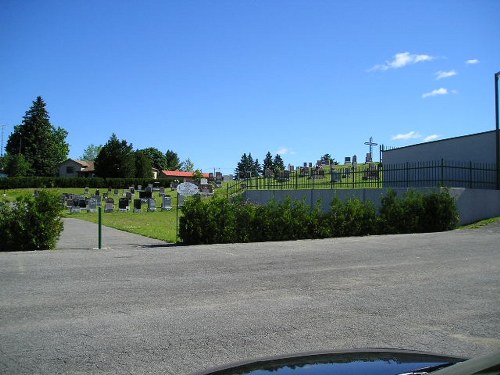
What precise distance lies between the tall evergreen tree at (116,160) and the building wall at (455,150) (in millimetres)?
55118

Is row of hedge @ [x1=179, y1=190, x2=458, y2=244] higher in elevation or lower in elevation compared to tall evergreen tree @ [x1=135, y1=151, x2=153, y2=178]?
lower

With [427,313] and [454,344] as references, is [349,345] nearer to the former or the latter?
[454,344]

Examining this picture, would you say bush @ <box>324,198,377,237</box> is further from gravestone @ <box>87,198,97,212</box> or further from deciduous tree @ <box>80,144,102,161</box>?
deciduous tree @ <box>80,144,102,161</box>

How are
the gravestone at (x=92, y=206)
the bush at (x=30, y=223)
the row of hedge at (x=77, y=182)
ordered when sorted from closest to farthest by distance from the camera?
the bush at (x=30, y=223)
the gravestone at (x=92, y=206)
the row of hedge at (x=77, y=182)

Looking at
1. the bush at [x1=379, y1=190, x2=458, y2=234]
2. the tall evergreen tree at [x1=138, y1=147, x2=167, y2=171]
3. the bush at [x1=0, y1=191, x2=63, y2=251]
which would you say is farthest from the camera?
the tall evergreen tree at [x1=138, y1=147, x2=167, y2=171]

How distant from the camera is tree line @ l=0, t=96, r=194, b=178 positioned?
7919 centimetres

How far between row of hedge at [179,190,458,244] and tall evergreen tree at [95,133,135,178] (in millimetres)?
65343

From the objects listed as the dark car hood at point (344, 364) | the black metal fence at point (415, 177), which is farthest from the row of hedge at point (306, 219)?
the dark car hood at point (344, 364)

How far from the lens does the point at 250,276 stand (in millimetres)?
9180

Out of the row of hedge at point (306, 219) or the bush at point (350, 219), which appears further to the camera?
the bush at point (350, 219)

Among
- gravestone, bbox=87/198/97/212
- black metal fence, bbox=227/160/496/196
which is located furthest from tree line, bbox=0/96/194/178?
black metal fence, bbox=227/160/496/196

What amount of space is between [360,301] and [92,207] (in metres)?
34.0

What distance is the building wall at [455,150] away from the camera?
87.5 feet

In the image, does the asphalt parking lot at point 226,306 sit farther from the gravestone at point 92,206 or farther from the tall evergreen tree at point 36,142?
the tall evergreen tree at point 36,142
